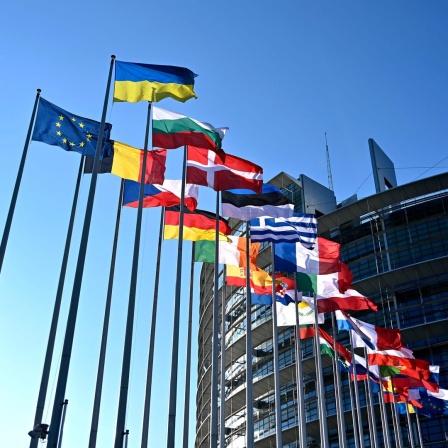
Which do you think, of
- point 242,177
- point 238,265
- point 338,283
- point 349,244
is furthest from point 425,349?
point 242,177

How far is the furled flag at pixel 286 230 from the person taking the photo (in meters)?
28.5

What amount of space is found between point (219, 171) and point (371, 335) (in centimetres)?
1517

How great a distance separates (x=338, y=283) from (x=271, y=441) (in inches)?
1170

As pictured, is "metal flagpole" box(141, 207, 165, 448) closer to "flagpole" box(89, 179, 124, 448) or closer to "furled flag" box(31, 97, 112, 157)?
"flagpole" box(89, 179, 124, 448)

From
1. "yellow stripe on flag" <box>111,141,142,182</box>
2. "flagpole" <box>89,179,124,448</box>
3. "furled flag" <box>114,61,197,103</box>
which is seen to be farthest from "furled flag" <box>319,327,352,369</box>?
"furled flag" <box>114,61,197,103</box>

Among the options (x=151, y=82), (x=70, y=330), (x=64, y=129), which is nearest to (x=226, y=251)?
(x=151, y=82)

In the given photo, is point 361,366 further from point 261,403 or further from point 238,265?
point 261,403

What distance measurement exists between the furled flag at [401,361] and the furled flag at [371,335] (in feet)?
3.85

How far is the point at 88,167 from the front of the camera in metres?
24.4

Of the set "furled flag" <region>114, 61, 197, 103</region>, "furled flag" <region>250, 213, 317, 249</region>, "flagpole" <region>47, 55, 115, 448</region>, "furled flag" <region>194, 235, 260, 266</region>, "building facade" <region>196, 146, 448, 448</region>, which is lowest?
"flagpole" <region>47, 55, 115, 448</region>

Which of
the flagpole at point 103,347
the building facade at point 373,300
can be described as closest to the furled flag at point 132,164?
the flagpole at point 103,347

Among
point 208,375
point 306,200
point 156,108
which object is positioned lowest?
point 156,108

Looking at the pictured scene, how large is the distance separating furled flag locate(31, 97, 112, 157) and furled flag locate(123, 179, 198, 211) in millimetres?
3150

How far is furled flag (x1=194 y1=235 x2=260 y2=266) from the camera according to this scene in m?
28.2
